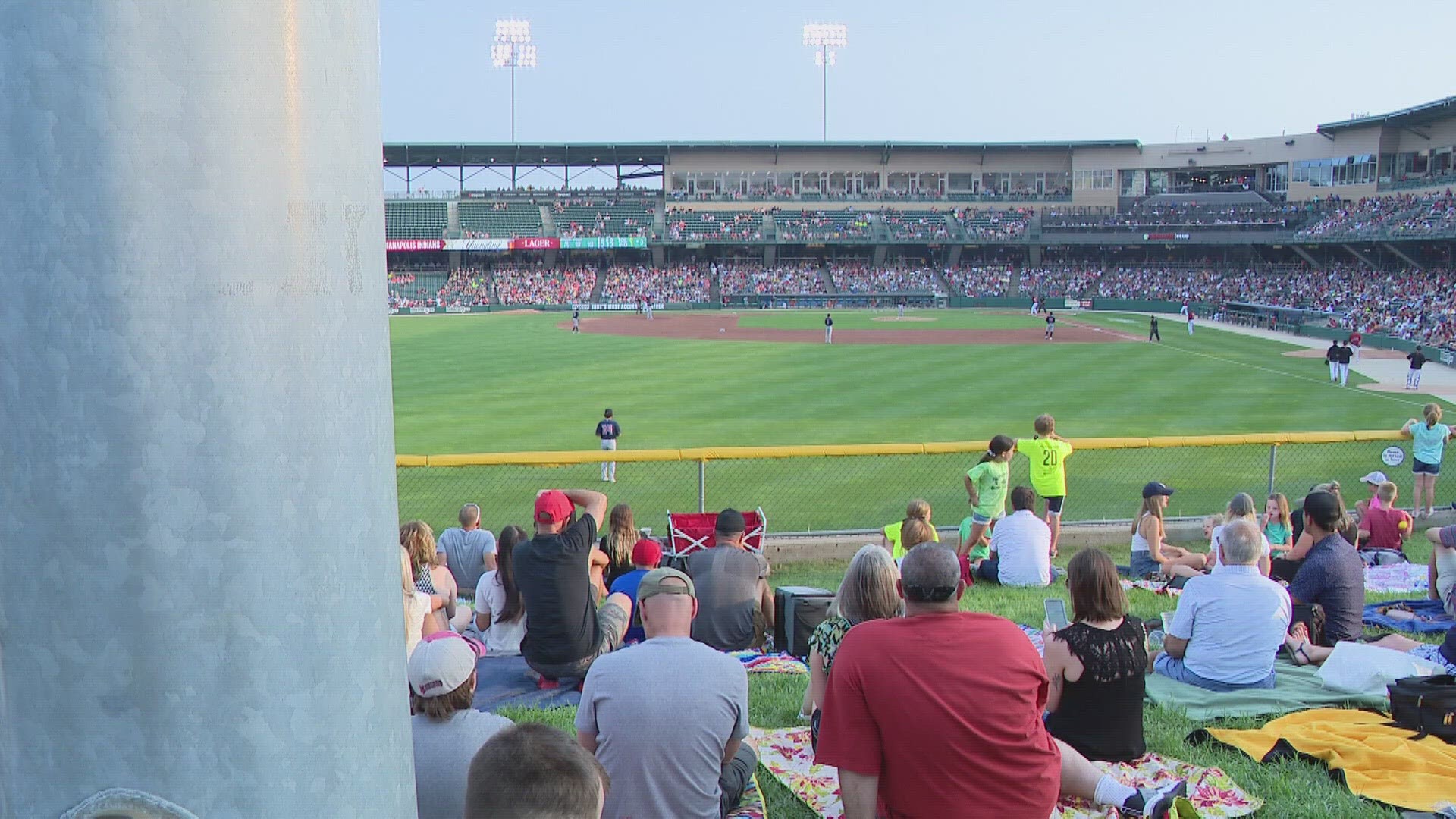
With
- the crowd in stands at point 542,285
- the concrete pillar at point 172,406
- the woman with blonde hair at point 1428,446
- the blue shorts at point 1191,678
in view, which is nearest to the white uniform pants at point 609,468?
the woman with blonde hair at point 1428,446

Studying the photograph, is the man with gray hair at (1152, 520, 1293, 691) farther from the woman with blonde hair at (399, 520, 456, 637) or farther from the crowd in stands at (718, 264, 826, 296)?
the crowd in stands at (718, 264, 826, 296)

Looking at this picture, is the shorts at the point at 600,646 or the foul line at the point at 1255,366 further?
the foul line at the point at 1255,366

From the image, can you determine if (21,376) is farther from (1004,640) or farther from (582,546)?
(582,546)

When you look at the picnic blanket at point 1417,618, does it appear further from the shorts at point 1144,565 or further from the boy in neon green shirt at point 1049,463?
the boy in neon green shirt at point 1049,463

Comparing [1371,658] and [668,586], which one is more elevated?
[668,586]

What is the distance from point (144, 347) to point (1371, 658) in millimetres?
8163

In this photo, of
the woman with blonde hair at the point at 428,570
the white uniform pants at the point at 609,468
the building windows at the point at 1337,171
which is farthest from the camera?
the building windows at the point at 1337,171

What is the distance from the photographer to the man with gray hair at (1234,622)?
7.40m

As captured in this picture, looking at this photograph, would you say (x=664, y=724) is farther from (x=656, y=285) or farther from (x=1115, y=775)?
(x=656, y=285)

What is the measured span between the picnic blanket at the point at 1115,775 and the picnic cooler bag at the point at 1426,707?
1.34 meters

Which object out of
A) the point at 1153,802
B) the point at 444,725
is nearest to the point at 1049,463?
the point at 1153,802

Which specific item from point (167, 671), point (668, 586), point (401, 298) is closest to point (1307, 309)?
point (401, 298)

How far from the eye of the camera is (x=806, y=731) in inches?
268

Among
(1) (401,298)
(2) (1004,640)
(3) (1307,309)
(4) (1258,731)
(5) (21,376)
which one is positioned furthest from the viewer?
(1) (401,298)
